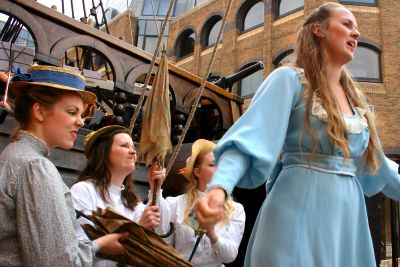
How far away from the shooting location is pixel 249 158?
4.69 feet

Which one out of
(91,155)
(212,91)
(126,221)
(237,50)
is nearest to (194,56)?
(237,50)

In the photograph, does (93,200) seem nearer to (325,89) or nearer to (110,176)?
(110,176)

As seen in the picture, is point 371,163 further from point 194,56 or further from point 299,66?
point 194,56

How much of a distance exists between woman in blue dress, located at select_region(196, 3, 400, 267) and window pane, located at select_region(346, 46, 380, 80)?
43.6ft

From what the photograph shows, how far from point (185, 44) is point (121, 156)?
1850cm

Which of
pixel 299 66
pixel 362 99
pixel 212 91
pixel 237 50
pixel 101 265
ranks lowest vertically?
pixel 101 265

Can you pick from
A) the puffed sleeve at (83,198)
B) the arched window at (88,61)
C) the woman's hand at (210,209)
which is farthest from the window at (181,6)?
the woman's hand at (210,209)

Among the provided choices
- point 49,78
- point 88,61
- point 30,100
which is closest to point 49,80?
point 49,78

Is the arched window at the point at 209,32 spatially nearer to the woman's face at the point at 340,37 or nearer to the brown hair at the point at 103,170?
the brown hair at the point at 103,170

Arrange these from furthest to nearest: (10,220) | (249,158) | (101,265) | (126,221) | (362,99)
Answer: (101,265), (362,99), (126,221), (10,220), (249,158)

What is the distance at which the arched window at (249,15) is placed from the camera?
17266 millimetres

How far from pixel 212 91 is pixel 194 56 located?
13.2 meters

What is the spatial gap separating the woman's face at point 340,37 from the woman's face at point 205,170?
5.45 ft

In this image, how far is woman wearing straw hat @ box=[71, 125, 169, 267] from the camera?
8.58 ft
